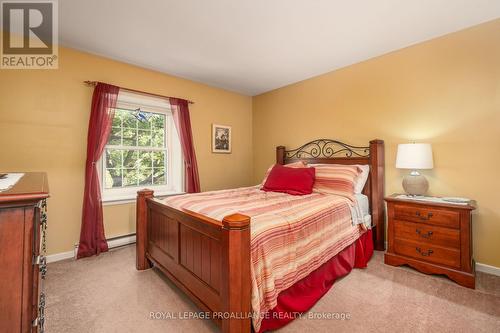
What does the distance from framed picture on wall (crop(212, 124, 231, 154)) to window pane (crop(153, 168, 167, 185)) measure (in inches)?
36.7

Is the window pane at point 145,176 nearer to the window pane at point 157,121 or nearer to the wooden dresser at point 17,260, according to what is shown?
the window pane at point 157,121

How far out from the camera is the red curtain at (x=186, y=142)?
137 inches

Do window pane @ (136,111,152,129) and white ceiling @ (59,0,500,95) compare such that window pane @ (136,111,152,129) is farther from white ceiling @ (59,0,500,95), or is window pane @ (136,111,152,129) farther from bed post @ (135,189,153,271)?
bed post @ (135,189,153,271)

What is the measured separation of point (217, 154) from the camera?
13.4ft

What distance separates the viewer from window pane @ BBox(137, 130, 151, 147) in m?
3.36

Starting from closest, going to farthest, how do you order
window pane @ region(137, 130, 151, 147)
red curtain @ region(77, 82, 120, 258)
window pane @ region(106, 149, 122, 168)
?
red curtain @ region(77, 82, 120, 258)
window pane @ region(106, 149, 122, 168)
window pane @ region(137, 130, 151, 147)

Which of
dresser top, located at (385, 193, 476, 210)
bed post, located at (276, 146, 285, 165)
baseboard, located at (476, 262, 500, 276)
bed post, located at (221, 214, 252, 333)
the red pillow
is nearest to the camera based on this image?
bed post, located at (221, 214, 252, 333)

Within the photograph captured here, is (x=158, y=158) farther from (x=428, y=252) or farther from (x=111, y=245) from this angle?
(x=428, y=252)

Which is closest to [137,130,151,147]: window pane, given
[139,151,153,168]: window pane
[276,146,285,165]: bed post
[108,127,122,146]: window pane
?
[139,151,153,168]: window pane

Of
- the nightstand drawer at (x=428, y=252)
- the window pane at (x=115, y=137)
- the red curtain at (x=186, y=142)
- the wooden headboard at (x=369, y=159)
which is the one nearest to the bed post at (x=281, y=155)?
the wooden headboard at (x=369, y=159)

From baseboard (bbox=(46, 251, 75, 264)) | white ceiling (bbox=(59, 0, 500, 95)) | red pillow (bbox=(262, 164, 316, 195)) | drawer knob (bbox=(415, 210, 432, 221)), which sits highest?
white ceiling (bbox=(59, 0, 500, 95))

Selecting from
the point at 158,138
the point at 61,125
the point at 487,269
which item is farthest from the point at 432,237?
the point at 61,125

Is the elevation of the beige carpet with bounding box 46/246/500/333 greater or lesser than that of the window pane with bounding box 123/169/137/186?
lesser

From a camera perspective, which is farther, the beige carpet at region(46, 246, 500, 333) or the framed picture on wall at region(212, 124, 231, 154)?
the framed picture on wall at region(212, 124, 231, 154)
